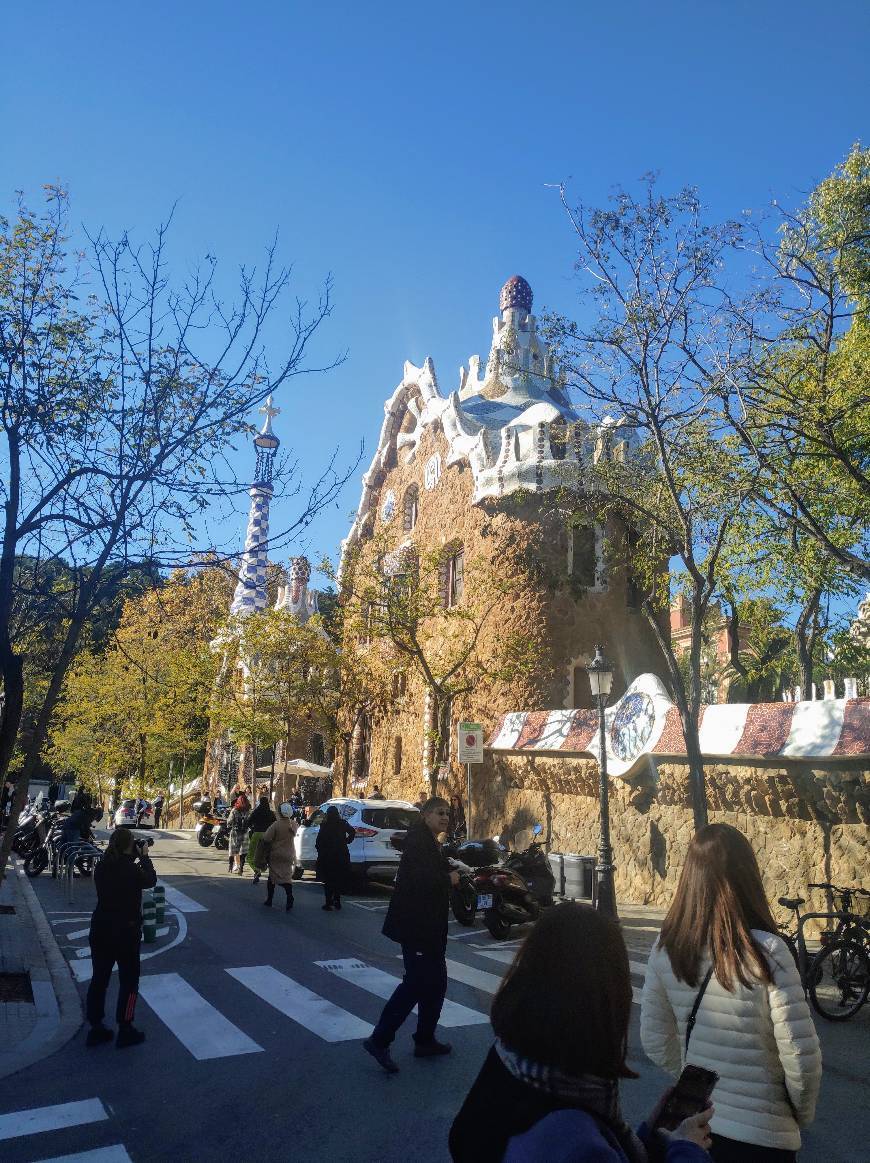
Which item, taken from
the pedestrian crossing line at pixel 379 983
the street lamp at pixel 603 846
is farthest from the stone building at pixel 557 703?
the pedestrian crossing line at pixel 379 983

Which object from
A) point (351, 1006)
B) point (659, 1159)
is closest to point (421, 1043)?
point (351, 1006)

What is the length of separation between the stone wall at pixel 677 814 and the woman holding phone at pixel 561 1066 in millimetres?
10084

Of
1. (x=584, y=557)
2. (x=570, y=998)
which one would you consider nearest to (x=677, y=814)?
(x=584, y=557)

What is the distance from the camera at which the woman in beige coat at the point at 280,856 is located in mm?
12102

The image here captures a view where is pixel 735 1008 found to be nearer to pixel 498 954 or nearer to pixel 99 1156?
pixel 99 1156

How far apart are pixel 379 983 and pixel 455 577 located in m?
16.2

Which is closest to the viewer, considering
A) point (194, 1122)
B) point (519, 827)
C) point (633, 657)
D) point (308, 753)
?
point (194, 1122)

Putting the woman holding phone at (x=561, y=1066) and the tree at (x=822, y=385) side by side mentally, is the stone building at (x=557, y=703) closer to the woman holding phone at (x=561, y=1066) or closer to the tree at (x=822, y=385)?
the tree at (x=822, y=385)

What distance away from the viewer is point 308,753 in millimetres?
33219

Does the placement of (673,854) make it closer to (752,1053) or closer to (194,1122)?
(194,1122)

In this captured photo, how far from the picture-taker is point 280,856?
40.5 ft

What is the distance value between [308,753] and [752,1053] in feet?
104

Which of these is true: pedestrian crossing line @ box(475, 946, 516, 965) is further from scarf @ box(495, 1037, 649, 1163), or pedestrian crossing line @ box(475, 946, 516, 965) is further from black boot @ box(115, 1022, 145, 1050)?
scarf @ box(495, 1037, 649, 1163)

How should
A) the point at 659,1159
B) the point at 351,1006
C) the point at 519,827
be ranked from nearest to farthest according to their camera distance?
the point at 659,1159 → the point at 351,1006 → the point at 519,827
